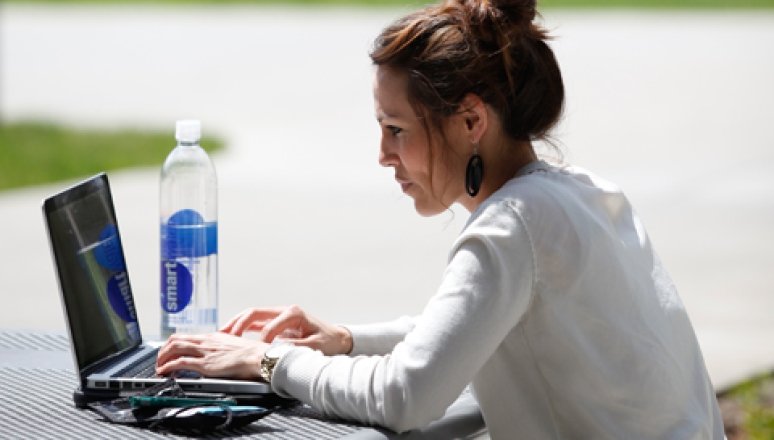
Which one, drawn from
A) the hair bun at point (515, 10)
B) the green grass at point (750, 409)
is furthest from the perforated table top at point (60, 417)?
the green grass at point (750, 409)

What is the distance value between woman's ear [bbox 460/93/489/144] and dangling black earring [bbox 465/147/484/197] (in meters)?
0.04

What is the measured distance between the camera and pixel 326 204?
9070mm

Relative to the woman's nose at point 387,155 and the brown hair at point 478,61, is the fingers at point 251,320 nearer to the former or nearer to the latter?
the woman's nose at point 387,155

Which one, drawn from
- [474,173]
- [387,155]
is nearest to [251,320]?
[387,155]

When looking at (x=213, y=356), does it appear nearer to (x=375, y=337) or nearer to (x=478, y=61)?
(x=375, y=337)

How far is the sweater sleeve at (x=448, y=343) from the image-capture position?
229 centimetres

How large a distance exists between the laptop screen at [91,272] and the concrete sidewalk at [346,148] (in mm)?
843

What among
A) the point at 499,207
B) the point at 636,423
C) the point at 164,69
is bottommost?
the point at 164,69

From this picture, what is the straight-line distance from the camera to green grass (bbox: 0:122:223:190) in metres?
10.7

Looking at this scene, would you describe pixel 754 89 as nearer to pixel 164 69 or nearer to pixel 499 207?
pixel 164 69

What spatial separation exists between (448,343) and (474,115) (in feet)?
1.33

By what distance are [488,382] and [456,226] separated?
5.69 meters

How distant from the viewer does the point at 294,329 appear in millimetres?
2719

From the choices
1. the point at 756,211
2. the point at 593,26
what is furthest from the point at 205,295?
A: the point at 593,26
